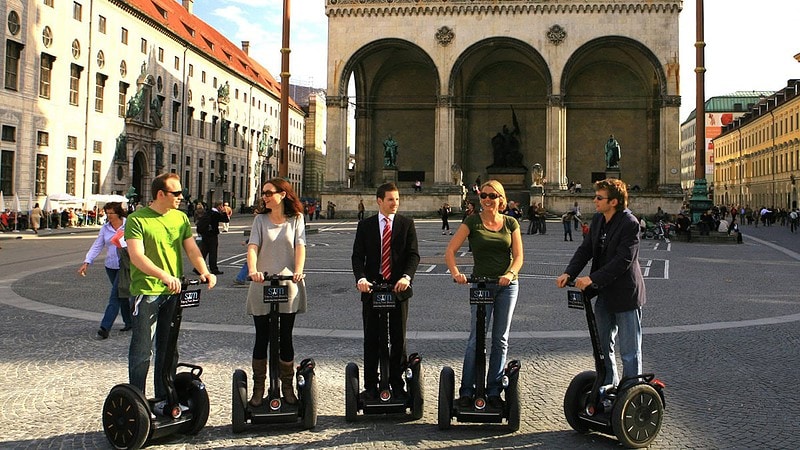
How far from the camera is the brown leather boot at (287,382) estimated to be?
5.12 meters

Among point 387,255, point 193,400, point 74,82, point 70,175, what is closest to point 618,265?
point 387,255

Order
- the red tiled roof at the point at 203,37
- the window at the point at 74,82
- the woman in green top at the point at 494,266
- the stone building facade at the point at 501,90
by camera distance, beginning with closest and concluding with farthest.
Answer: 1. the woman in green top at the point at 494,266
2. the window at the point at 74,82
3. the stone building facade at the point at 501,90
4. the red tiled roof at the point at 203,37

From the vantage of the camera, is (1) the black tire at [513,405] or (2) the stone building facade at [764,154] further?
(2) the stone building facade at [764,154]

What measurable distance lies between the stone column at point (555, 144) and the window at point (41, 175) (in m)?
31.1

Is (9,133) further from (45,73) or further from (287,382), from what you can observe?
(287,382)

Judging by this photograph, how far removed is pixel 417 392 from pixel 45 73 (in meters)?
39.8

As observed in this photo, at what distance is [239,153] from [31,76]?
1369 inches

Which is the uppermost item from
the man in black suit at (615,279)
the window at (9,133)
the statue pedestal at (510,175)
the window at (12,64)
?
the window at (12,64)

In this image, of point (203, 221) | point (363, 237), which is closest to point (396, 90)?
point (203, 221)

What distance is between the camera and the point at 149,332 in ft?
15.9

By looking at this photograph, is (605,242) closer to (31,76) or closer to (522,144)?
(31,76)

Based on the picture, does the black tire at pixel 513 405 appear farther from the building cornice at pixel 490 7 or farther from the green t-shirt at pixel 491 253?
the building cornice at pixel 490 7

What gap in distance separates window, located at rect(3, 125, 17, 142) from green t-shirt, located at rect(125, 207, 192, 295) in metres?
35.8

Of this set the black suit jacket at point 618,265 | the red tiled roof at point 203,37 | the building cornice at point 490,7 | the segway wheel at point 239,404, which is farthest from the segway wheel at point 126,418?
the red tiled roof at point 203,37
